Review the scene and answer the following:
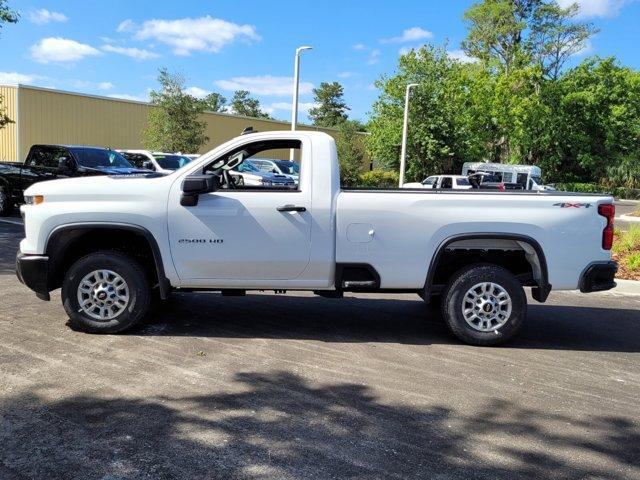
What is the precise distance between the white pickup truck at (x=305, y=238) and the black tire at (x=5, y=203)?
10.9 meters

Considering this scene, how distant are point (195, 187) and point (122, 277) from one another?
117 cm

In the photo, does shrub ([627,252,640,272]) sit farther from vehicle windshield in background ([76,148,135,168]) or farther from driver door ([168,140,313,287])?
vehicle windshield in background ([76,148,135,168])

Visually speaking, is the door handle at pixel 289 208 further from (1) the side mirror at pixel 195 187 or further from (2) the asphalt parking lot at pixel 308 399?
(2) the asphalt parking lot at pixel 308 399

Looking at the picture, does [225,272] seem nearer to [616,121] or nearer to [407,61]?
[407,61]

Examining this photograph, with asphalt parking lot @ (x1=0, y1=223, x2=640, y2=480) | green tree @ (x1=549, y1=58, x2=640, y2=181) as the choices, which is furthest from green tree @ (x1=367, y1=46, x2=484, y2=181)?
asphalt parking lot @ (x1=0, y1=223, x2=640, y2=480)

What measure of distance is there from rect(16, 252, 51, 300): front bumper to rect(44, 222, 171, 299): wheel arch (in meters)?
0.08

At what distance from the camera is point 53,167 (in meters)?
14.3

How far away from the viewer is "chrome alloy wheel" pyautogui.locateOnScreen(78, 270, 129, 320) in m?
5.74

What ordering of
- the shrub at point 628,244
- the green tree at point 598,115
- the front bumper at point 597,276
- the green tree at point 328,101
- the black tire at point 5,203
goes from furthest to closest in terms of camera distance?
the green tree at point 328,101 → the green tree at point 598,115 → the black tire at point 5,203 → the shrub at point 628,244 → the front bumper at point 597,276

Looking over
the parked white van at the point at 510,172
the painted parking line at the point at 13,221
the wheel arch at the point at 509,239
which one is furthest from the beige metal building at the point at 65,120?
the wheel arch at the point at 509,239

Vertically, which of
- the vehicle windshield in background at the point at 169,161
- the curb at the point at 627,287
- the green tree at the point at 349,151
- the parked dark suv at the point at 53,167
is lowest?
the curb at the point at 627,287

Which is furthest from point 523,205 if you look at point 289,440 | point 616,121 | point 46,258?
point 616,121

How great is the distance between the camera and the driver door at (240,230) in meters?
5.62

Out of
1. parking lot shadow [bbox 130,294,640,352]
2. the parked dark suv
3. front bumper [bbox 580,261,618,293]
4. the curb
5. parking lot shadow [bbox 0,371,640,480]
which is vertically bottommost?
parking lot shadow [bbox 0,371,640,480]
